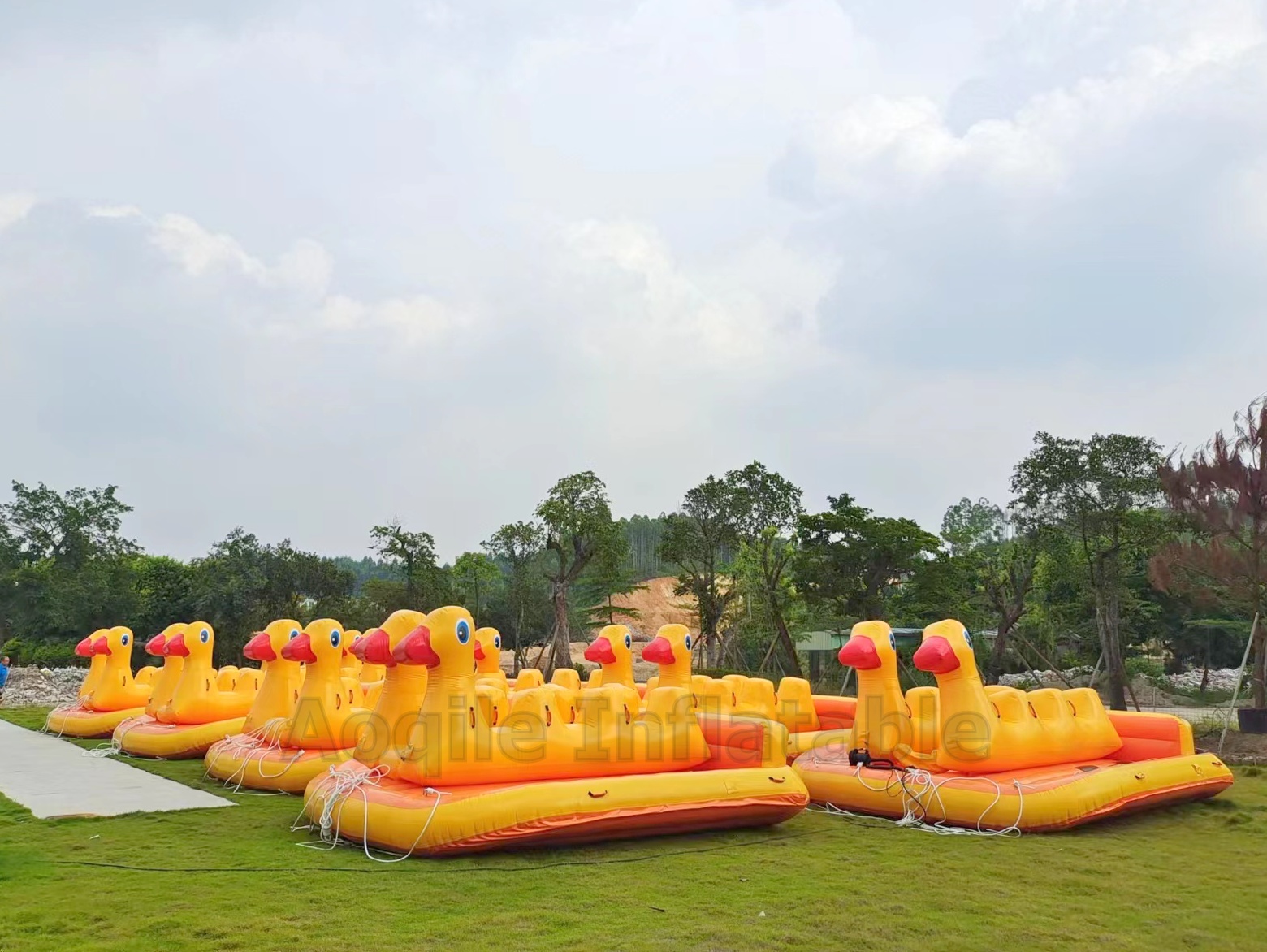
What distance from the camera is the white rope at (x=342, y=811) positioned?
235 inches

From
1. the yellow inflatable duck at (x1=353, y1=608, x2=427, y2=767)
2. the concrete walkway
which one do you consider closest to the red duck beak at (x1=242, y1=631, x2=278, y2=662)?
the concrete walkway

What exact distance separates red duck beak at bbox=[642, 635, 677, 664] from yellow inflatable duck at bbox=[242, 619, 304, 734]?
370 cm

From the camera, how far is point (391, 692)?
24.4ft

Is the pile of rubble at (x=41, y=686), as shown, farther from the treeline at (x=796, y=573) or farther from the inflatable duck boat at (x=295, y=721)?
the inflatable duck boat at (x=295, y=721)

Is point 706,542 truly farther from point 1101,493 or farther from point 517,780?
point 517,780

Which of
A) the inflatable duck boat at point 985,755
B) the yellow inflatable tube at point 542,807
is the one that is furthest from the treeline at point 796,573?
the yellow inflatable tube at point 542,807

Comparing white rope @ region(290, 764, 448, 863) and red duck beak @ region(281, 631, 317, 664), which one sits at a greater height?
red duck beak @ region(281, 631, 317, 664)

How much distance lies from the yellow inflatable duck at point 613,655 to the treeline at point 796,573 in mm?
7672

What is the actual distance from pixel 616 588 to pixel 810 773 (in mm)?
20621

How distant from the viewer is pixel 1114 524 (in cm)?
1688

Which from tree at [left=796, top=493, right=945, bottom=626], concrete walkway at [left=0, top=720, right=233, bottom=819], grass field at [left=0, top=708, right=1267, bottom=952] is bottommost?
grass field at [left=0, top=708, right=1267, bottom=952]

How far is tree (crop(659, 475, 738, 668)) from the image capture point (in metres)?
23.4

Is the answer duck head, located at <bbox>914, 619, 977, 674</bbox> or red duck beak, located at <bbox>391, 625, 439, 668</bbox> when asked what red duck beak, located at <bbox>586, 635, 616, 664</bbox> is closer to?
A: duck head, located at <bbox>914, 619, 977, 674</bbox>

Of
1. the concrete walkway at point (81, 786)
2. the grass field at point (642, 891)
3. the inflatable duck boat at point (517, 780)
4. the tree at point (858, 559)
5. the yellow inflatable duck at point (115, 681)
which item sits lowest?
the grass field at point (642, 891)
